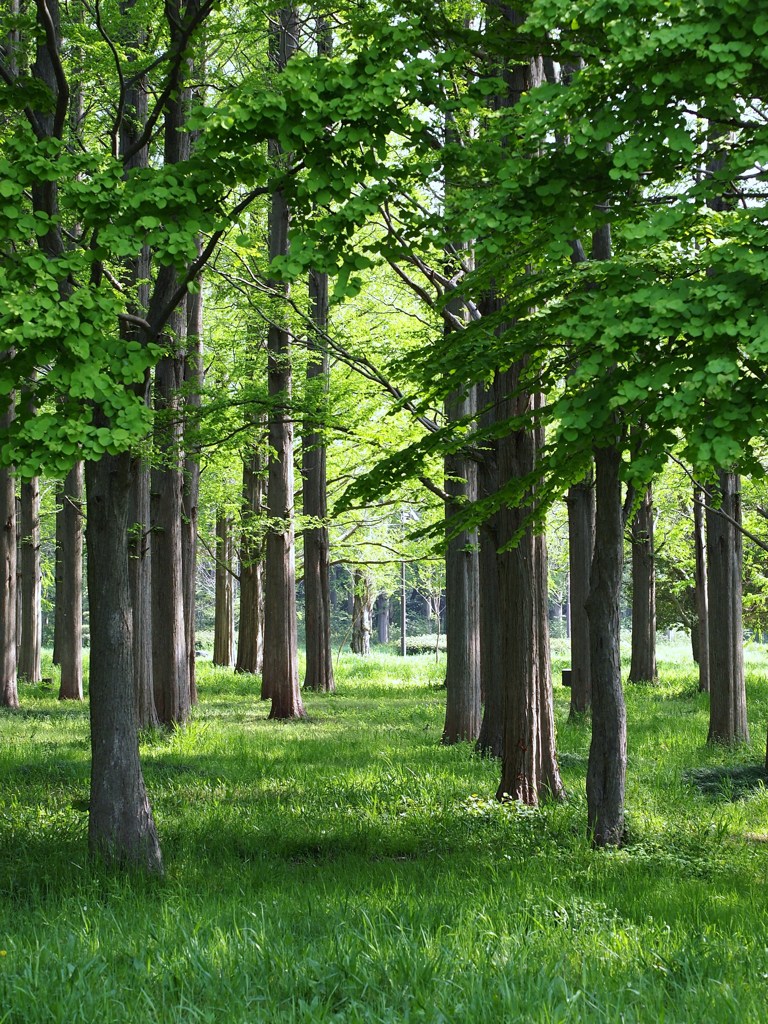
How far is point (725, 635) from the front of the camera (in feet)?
44.1

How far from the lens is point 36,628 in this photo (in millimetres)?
23328

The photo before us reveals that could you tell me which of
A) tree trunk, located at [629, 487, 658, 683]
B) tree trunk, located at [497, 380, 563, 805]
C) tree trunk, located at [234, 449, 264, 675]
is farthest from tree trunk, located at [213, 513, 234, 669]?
tree trunk, located at [497, 380, 563, 805]

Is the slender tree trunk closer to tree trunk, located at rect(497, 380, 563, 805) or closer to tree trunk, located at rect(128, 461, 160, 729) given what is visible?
tree trunk, located at rect(497, 380, 563, 805)

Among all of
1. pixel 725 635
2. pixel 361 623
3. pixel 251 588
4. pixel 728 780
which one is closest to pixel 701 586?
pixel 725 635

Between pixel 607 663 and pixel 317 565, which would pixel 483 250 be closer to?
pixel 607 663

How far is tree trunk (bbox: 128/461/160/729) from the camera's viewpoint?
1405 cm

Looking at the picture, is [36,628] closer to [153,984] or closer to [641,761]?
[641,761]

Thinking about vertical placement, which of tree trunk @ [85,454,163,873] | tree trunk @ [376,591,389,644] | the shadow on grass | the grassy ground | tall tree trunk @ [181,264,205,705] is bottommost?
tree trunk @ [376,591,389,644]

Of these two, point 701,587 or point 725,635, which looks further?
point 701,587

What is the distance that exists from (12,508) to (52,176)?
13.4 meters

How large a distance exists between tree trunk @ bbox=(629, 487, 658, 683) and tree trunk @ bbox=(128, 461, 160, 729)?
1201 centimetres

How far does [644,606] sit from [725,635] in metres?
9.46

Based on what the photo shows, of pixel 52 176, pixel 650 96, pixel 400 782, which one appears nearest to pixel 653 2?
pixel 650 96

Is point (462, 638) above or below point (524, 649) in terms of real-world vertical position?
below
